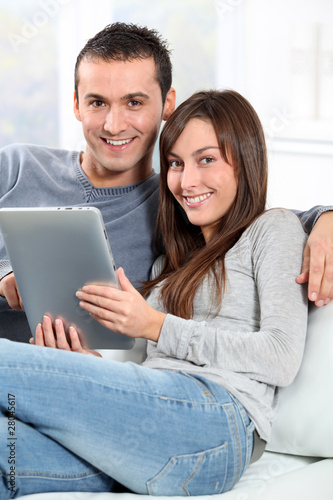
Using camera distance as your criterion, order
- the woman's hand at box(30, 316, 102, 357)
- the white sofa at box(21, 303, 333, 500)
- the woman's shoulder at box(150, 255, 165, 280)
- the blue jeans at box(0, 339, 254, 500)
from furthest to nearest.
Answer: the woman's shoulder at box(150, 255, 165, 280)
the woman's hand at box(30, 316, 102, 357)
the white sofa at box(21, 303, 333, 500)
the blue jeans at box(0, 339, 254, 500)

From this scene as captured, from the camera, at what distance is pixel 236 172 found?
1.37 metres

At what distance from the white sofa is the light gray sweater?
1.9 inches

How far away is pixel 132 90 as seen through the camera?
1600 mm

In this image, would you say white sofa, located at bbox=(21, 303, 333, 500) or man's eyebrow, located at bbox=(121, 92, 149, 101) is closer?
white sofa, located at bbox=(21, 303, 333, 500)

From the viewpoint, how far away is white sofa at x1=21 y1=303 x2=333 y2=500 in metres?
1.13

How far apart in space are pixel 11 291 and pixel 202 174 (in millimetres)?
514

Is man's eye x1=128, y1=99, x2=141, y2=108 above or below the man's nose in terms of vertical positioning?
above

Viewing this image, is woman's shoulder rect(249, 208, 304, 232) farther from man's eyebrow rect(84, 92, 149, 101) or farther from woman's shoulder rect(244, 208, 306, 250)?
man's eyebrow rect(84, 92, 149, 101)

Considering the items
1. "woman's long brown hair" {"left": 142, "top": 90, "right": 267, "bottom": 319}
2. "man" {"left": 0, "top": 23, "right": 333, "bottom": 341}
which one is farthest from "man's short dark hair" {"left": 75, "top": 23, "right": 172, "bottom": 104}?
"woman's long brown hair" {"left": 142, "top": 90, "right": 267, "bottom": 319}

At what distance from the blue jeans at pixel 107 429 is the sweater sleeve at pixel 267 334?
0.28ft

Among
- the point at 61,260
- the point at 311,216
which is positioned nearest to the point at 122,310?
the point at 61,260

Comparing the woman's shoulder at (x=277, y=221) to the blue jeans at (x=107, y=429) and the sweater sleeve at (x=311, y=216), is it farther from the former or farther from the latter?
the blue jeans at (x=107, y=429)

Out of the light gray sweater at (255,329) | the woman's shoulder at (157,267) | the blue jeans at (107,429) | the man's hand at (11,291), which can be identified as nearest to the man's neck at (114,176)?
the woman's shoulder at (157,267)

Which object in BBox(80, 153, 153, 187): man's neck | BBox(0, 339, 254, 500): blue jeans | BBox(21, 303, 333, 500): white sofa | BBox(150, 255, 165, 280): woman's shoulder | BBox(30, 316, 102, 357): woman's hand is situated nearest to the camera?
BBox(0, 339, 254, 500): blue jeans
